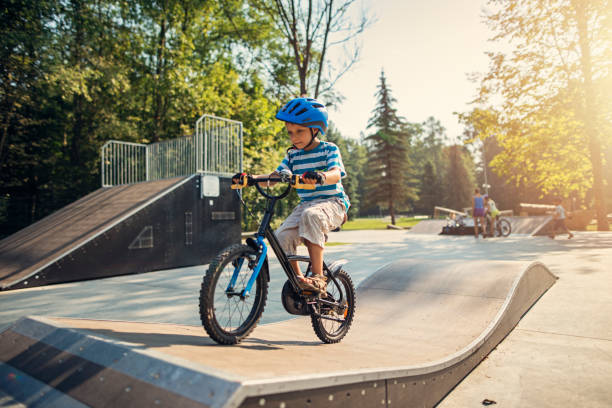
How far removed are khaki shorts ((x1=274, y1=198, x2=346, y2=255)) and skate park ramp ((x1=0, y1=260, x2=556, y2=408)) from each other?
0.80 m

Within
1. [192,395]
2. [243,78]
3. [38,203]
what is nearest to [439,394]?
[192,395]

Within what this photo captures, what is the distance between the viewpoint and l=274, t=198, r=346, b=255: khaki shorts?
2.89 meters

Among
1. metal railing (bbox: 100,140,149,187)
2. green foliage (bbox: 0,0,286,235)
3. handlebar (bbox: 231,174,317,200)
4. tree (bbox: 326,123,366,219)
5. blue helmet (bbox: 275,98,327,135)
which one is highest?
tree (bbox: 326,123,366,219)

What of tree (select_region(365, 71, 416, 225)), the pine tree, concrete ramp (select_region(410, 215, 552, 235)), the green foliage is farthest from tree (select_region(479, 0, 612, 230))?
the pine tree

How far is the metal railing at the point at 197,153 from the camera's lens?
10266mm

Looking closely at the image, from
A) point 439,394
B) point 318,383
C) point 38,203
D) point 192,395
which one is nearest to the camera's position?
point 192,395

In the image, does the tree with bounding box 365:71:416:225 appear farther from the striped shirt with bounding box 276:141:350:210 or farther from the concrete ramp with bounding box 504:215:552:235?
the striped shirt with bounding box 276:141:350:210

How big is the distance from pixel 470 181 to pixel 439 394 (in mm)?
66629

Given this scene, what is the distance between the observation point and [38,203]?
17562mm

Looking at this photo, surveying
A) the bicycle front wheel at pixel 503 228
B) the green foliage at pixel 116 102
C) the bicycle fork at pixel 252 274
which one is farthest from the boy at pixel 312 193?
the bicycle front wheel at pixel 503 228

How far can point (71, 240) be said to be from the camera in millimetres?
8016

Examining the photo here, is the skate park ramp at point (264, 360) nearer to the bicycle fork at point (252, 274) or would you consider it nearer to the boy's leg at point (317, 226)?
the bicycle fork at point (252, 274)

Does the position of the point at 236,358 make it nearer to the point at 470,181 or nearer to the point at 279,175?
the point at 279,175

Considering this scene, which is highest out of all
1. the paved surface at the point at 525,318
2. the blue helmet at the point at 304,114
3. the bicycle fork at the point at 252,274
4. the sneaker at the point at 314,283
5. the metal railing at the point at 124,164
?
the metal railing at the point at 124,164
